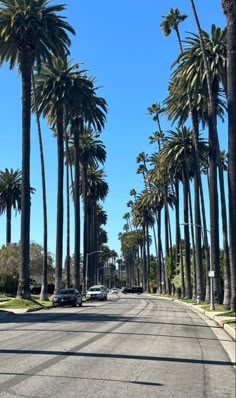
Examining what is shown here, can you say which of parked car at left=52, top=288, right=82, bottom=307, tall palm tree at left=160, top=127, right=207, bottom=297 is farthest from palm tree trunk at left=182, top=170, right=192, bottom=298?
parked car at left=52, top=288, right=82, bottom=307

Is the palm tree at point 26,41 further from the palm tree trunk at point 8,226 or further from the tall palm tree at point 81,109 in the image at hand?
the palm tree trunk at point 8,226

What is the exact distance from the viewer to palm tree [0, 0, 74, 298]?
42281 mm

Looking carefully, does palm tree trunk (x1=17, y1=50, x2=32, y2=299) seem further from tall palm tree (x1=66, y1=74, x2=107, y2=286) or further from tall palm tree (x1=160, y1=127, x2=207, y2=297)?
tall palm tree (x1=160, y1=127, x2=207, y2=297)

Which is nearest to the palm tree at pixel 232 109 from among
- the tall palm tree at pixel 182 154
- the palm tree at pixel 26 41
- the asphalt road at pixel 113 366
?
the asphalt road at pixel 113 366

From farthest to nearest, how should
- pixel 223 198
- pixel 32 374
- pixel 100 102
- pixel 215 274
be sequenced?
pixel 100 102 < pixel 215 274 < pixel 223 198 < pixel 32 374

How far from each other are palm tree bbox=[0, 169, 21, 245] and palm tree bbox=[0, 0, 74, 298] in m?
42.3

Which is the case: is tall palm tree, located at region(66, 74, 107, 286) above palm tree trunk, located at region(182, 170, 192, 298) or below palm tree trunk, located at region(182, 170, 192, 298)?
above

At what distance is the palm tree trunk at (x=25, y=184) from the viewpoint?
42.2 m

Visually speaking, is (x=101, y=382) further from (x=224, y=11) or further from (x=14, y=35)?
(x=14, y=35)

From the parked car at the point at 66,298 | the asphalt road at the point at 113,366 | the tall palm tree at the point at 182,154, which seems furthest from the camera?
the tall palm tree at the point at 182,154

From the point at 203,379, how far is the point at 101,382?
196 cm

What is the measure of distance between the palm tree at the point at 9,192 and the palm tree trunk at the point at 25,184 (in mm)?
43437

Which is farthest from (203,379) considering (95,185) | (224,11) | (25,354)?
(95,185)

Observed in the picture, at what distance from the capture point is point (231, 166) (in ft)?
102
